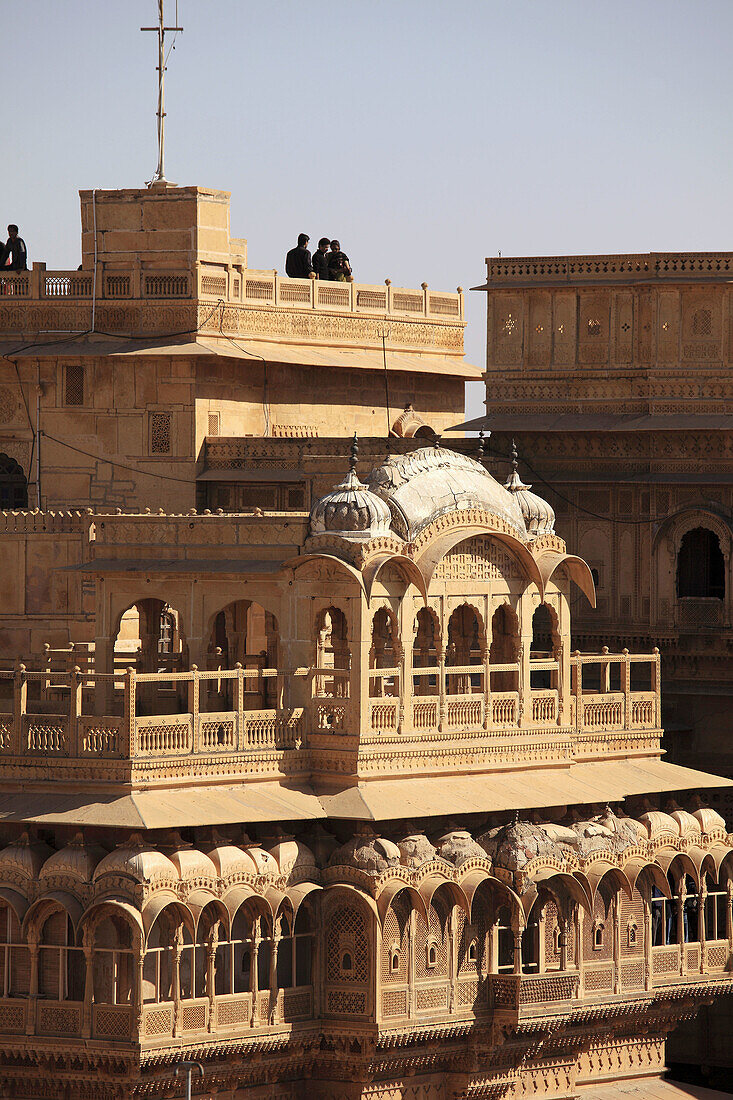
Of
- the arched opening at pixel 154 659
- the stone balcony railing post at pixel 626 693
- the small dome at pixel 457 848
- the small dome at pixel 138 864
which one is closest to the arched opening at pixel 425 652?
the small dome at pixel 457 848

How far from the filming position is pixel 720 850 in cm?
3841

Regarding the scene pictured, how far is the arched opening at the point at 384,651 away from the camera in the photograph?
116 feet

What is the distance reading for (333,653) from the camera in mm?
37656

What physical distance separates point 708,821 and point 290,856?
7.04 m

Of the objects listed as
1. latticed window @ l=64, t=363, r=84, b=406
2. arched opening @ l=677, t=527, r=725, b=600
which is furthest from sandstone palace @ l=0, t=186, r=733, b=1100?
arched opening @ l=677, t=527, r=725, b=600

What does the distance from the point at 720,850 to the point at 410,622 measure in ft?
19.4

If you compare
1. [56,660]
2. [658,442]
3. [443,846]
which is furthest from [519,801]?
[658,442]

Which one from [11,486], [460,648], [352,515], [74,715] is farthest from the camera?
[11,486]

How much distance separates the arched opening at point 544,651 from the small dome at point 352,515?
3.21 meters

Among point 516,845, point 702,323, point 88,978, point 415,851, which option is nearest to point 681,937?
point 516,845

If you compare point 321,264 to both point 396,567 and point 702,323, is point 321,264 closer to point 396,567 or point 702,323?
point 702,323

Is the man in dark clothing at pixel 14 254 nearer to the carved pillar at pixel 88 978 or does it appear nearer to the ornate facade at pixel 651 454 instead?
the ornate facade at pixel 651 454

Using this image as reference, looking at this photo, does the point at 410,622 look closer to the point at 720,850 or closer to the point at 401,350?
the point at 720,850

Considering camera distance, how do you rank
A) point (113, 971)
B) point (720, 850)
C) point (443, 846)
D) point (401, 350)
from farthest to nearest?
1. point (401, 350)
2. point (720, 850)
3. point (443, 846)
4. point (113, 971)
